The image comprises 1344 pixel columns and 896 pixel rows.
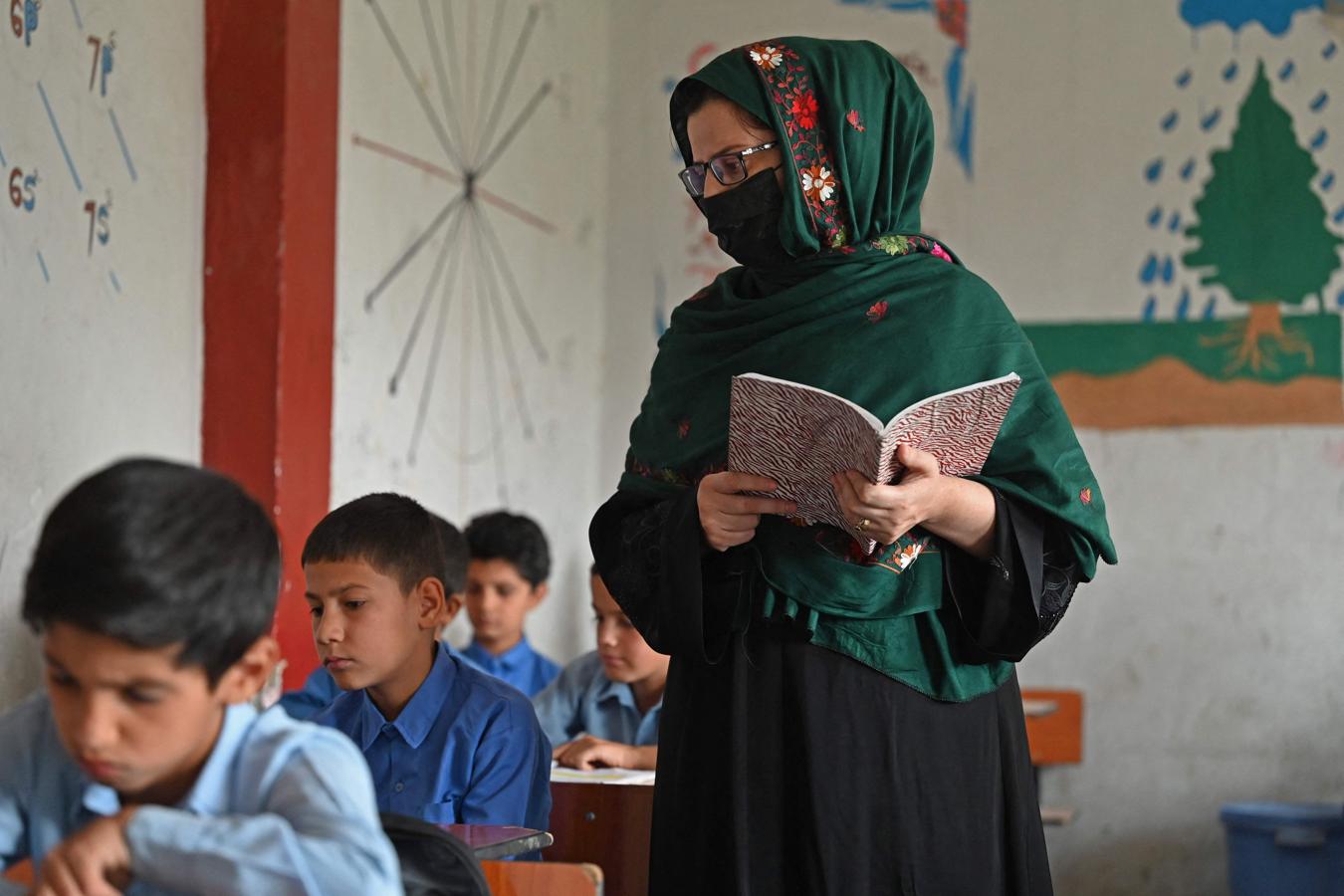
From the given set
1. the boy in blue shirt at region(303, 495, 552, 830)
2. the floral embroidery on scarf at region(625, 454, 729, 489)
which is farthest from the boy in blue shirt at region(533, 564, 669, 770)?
the floral embroidery on scarf at region(625, 454, 729, 489)

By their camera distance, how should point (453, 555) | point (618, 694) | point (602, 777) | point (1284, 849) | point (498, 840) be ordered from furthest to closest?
point (1284, 849) → point (618, 694) → point (453, 555) → point (602, 777) → point (498, 840)

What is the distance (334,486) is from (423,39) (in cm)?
130

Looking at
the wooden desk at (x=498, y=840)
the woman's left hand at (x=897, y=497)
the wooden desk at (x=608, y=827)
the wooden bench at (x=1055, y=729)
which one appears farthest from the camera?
the wooden bench at (x=1055, y=729)

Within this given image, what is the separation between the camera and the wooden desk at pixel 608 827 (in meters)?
2.38

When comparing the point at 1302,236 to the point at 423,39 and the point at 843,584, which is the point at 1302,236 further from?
the point at 843,584

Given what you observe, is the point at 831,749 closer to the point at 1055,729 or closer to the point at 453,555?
the point at 453,555

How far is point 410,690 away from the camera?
7.72ft

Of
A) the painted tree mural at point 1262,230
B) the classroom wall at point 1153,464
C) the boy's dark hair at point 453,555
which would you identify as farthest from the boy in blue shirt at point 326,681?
the painted tree mural at point 1262,230

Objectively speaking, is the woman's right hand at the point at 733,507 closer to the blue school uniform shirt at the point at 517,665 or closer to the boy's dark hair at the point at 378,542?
the boy's dark hair at the point at 378,542

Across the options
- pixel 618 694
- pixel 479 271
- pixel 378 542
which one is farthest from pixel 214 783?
pixel 479 271

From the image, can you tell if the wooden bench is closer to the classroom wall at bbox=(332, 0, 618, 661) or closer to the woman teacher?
the classroom wall at bbox=(332, 0, 618, 661)

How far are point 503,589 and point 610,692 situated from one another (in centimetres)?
94

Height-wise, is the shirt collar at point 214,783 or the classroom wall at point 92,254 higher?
the classroom wall at point 92,254

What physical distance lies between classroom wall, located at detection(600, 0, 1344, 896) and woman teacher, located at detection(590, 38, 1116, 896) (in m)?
3.29
